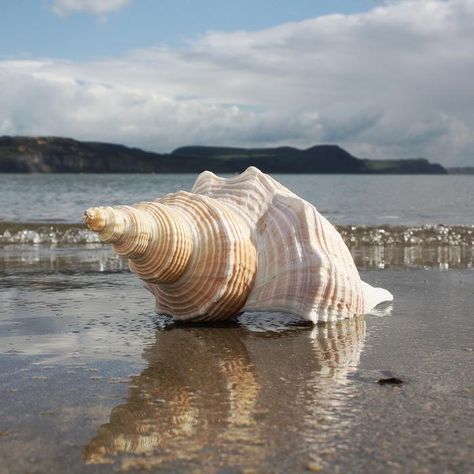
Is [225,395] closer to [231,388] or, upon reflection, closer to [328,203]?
[231,388]

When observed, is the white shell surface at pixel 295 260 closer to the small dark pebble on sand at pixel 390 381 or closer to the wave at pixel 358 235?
the small dark pebble on sand at pixel 390 381

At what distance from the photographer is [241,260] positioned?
5.62 meters

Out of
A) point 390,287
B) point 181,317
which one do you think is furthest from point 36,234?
point 181,317

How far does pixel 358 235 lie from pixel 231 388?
13842 mm

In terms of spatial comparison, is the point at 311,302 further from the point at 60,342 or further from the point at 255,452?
the point at 255,452

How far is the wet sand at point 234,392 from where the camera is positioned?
2914 mm

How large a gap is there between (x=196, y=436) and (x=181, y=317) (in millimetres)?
2718

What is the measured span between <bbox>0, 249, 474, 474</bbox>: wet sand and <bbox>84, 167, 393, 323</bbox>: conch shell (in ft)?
0.59

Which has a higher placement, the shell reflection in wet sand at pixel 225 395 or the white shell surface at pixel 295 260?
the white shell surface at pixel 295 260

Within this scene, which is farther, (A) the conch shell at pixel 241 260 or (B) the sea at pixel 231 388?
(A) the conch shell at pixel 241 260

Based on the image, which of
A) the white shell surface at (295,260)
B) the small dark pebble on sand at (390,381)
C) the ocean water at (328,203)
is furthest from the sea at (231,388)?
the ocean water at (328,203)

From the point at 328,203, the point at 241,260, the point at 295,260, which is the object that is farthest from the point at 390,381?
the point at 328,203

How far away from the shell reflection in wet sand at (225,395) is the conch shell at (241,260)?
20cm

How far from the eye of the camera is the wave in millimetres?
16031
